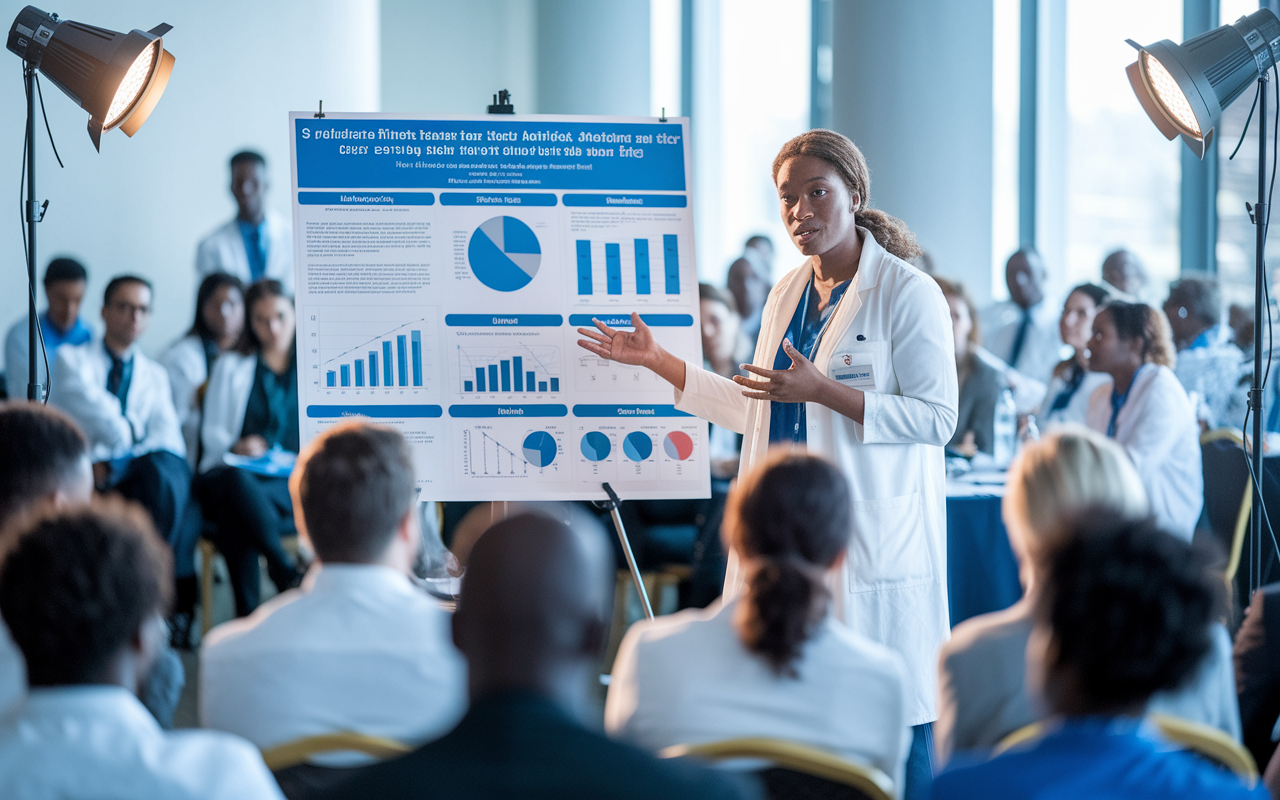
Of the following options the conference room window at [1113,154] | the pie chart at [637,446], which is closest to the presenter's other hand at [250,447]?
the pie chart at [637,446]

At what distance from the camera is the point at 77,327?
17.7 feet

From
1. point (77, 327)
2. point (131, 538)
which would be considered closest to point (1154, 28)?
point (77, 327)

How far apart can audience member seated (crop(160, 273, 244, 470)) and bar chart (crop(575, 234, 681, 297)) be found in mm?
2745

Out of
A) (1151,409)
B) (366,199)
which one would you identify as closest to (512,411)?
(366,199)

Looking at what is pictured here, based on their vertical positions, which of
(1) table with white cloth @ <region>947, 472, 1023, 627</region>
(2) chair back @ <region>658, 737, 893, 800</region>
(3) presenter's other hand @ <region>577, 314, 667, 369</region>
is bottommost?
(1) table with white cloth @ <region>947, 472, 1023, 627</region>

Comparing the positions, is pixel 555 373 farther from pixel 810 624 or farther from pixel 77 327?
pixel 77 327

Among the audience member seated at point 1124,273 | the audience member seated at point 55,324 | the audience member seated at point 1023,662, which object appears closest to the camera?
the audience member seated at point 1023,662

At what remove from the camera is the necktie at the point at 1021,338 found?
6242 millimetres

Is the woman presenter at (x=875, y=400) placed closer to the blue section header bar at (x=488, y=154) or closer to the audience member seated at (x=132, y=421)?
the blue section header bar at (x=488, y=154)

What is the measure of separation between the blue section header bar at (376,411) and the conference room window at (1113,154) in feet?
16.9

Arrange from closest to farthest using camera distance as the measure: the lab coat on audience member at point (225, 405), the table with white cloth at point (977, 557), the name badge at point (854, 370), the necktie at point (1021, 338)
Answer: the name badge at point (854, 370), the table with white cloth at point (977, 557), the lab coat on audience member at point (225, 405), the necktie at point (1021, 338)

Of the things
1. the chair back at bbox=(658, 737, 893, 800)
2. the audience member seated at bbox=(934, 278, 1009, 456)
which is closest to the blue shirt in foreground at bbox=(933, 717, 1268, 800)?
the chair back at bbox=(658, 737, 893, 800)

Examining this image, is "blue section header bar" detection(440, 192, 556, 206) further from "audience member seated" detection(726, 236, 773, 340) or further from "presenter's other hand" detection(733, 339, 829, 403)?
"audience member seated" detection(726, 236, 773, 340)

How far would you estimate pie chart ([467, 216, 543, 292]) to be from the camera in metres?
3.01
